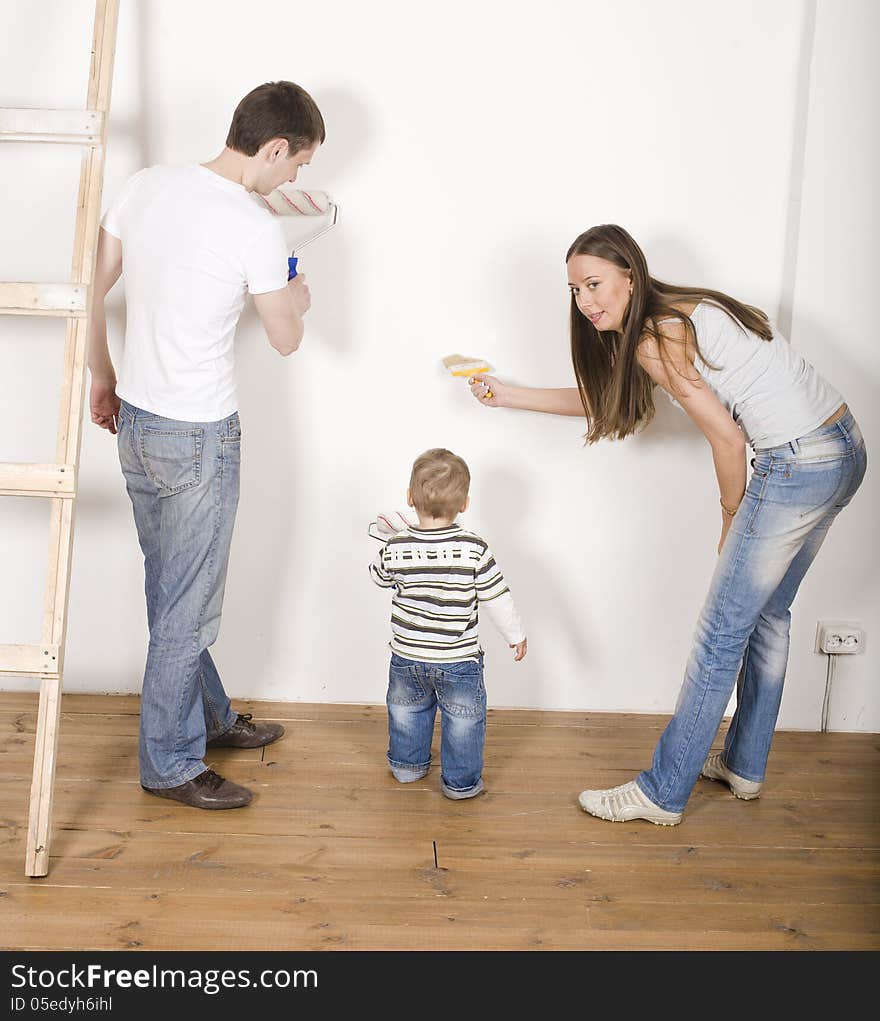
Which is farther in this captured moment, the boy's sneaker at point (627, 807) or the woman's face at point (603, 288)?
the boy's sneaker at point (627, 807)

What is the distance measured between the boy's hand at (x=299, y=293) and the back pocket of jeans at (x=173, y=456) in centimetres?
39

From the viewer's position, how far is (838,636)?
3049 mm

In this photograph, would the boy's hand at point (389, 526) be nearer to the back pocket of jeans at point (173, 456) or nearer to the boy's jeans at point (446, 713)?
the boy's jeans at point (446, 713)

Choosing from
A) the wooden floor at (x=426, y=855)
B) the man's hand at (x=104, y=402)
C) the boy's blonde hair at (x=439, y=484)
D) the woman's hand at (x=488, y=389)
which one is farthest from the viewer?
the woman's hand at (x=488, y=389)

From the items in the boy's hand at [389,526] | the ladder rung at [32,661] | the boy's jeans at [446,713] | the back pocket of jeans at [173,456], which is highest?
the back pocket of jeans at [173,456]

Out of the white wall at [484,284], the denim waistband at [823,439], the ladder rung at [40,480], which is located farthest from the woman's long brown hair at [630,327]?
the ladder rung at [40,480]

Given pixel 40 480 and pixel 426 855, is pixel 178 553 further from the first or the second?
pixel 426 855

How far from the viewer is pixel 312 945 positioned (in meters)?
2.01

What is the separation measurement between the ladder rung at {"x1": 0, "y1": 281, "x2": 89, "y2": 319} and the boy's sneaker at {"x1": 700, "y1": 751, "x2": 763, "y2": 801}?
1.72 metres

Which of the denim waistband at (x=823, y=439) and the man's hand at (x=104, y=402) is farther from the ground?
the denim waistband at (x=823, y=439)

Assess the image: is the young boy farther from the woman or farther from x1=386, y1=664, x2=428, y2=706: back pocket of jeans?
the woman

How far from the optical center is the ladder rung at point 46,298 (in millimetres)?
2178

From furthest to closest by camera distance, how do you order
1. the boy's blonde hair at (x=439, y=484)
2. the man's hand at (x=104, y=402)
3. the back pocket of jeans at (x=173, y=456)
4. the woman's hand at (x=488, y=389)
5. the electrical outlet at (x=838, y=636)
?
the electrical outlet at (x=838, y=636) < the woman's hand at (x=488, y=389) < the man's hand at (x=104, y=402) < the boy's blonde hair at (x=439, y=484) < the back pocket of jeans at (x=173, y=456)

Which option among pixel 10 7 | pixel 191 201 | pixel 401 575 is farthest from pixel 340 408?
pixel 10 7
